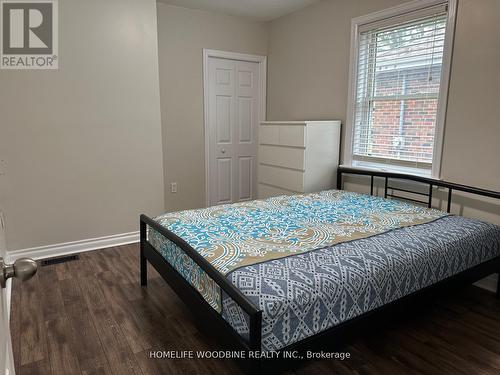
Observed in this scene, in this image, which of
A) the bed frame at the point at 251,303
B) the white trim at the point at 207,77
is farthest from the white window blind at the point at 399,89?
the white trim at the point at 207,77

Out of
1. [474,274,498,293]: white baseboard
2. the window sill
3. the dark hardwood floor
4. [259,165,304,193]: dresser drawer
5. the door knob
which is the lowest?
the dark hardwood floor

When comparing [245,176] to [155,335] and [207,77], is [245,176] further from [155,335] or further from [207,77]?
[155,335]

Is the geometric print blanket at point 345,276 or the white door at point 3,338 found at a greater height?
the white door at point 3,338

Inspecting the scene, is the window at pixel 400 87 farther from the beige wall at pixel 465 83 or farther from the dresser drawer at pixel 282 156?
the dresser drawer at pixel 282 156

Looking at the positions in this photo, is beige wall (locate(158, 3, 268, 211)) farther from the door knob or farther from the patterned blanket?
the door knob

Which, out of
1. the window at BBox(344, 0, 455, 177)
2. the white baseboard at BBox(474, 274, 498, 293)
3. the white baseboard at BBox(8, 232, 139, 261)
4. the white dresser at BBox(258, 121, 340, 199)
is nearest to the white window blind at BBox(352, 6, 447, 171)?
the window at BBox(344, 0, 455, 177)

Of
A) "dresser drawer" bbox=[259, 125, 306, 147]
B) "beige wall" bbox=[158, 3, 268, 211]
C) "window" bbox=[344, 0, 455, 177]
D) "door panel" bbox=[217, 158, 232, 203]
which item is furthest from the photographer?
"door panel" bbox=[217, 158, 232, 203]

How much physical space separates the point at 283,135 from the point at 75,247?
2396 mm

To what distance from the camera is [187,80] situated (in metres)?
4.43

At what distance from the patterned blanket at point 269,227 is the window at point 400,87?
1.82 ft

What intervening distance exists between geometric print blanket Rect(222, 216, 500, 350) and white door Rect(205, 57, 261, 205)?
9.57 feet

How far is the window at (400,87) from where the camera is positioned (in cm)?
304

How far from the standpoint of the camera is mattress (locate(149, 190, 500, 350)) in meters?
1.58

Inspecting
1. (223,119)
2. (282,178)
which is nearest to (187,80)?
(223,119)
